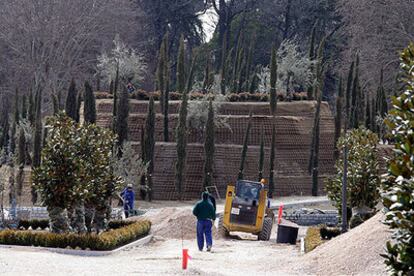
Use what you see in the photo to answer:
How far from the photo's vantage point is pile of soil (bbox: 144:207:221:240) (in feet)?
84.1

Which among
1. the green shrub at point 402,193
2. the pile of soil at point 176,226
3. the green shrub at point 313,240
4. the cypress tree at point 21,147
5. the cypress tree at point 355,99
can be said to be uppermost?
the cypress tree at point 355,99

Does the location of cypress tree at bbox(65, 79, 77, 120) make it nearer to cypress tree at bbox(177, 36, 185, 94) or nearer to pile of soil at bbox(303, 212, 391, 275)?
cypress tree at bbox(177, 36, 185, 94)

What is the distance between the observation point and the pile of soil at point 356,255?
15.5 meters

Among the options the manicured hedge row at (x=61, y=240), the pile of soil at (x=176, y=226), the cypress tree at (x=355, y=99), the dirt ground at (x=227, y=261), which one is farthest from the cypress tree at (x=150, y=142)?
the manicured hedge row at (x=61, y=240)

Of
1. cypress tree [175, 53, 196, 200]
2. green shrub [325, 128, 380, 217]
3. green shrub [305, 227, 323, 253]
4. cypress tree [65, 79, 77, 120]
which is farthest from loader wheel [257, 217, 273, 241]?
cypress tree [65, 79, 77, 120]

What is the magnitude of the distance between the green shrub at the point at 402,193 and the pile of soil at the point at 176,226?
16.7m

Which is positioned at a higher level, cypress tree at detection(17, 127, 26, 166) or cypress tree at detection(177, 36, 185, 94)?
cypress tree at detection(177, 36, 185, 94)

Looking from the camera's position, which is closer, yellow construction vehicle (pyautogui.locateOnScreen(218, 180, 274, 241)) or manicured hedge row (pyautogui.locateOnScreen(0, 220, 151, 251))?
manicured hedge row (pyautogui.locateOnScreen(0, 220, 151, 251))

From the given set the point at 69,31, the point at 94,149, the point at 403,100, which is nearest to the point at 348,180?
the point at 94,149

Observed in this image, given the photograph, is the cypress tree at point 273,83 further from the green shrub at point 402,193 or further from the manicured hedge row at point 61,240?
the green shrub at point 402,193

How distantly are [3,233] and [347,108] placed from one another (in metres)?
27.1

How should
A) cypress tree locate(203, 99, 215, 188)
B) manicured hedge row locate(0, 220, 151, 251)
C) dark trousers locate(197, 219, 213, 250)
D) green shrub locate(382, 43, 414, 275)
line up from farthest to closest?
cypress tree locate(203, 99, 215, 188) < dark trousers locate(197, 219, 213, 250) < manicured hedge row locate(0, 220, 151, 251) < green shrub locate(382, 43, 414, 275)

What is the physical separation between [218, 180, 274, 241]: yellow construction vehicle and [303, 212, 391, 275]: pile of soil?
773cm

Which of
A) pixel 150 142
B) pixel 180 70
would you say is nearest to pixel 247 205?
pixel 150 142
